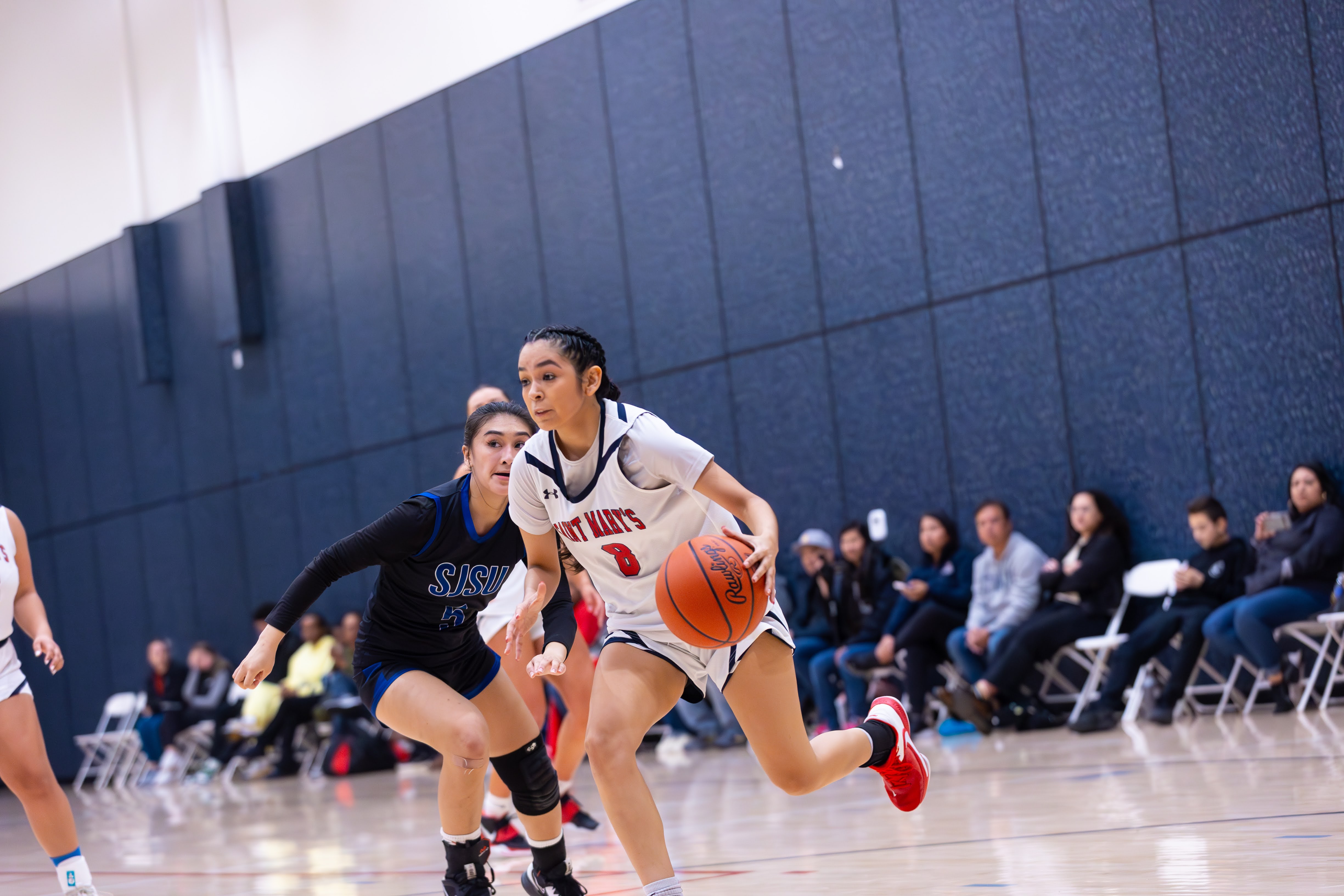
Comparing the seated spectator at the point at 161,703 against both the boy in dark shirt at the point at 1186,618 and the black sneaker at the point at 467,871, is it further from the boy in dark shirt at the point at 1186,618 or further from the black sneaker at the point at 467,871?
the black sneaker at the point at 467,871

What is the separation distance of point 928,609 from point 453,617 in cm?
527

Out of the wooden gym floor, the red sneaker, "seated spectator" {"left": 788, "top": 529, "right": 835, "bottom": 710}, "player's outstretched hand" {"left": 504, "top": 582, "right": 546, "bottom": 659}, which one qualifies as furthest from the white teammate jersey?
"seated spectator" {"left": 788, "top": 529, "right": 835, "bottom": 710}

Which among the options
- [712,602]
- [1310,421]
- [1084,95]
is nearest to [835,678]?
[1310,421]

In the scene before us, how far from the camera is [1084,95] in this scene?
28.4 feet

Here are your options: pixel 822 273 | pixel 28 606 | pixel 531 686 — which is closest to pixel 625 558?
pixel 531 686

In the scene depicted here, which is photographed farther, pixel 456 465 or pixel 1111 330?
pixel 456 465

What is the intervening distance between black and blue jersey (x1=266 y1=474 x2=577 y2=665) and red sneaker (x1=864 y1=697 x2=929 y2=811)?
0.97 meters

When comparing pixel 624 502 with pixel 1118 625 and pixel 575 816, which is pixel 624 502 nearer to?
pixel 575 816

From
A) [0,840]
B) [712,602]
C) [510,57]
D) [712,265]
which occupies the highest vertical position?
[510,57]

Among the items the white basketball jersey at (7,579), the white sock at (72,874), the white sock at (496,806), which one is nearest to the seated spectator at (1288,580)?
the white sock at (496,806)

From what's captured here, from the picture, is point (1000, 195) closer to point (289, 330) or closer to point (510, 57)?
point (510, 57)

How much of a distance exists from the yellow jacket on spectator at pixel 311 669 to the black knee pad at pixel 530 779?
871 centimetres

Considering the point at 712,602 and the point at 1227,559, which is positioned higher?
the point at 712,602

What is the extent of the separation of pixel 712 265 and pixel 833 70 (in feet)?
5.78
